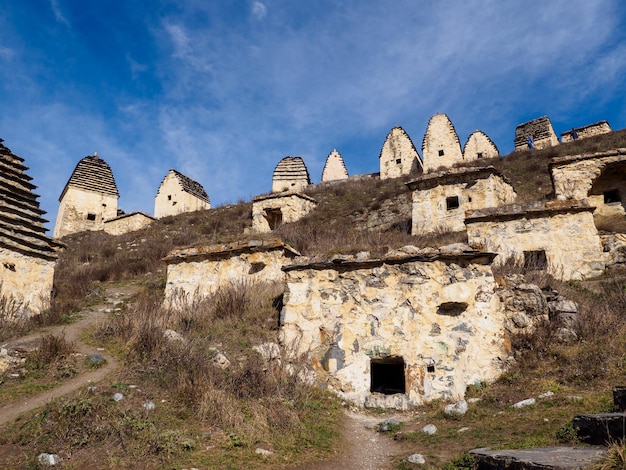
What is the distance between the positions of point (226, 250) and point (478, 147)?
106 ft

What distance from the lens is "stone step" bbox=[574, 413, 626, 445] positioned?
13.5 feet

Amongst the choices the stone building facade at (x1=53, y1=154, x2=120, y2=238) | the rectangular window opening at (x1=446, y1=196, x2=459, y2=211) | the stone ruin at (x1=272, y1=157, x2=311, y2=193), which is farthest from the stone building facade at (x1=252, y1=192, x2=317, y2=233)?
the stone building facade at (x1=53, y1=154, x2=120, y2=238)

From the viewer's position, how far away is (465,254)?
26.9ft

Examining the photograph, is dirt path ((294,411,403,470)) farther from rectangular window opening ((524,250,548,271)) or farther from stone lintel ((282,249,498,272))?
rectangular window opening ((524,250,548,271))

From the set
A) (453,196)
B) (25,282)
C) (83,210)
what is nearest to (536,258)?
(453,196)

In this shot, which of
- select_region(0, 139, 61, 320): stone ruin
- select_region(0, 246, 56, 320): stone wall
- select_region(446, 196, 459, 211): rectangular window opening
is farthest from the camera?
select_region(446, 196, 459, 211): rectangular window opening

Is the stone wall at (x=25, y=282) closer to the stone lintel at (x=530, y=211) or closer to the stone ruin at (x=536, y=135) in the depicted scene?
the stone lintel at (x=530, y=211)

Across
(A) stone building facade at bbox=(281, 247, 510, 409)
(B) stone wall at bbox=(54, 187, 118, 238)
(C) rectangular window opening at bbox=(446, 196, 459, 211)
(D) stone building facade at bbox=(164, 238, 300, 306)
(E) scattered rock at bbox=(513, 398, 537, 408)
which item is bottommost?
(E) scattered rock at bbox=(513, 398, 537, 408)

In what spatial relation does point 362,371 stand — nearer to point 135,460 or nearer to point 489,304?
point 489,304

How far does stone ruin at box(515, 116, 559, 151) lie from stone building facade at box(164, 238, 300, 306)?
30.8 meters

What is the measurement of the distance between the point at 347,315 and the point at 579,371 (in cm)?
372

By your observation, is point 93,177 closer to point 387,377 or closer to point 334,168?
point 334,168

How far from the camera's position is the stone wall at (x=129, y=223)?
3191 cm

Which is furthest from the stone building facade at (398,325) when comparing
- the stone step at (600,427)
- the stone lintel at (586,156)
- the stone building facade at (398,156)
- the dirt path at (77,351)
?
the stone building facade at (398,156)
